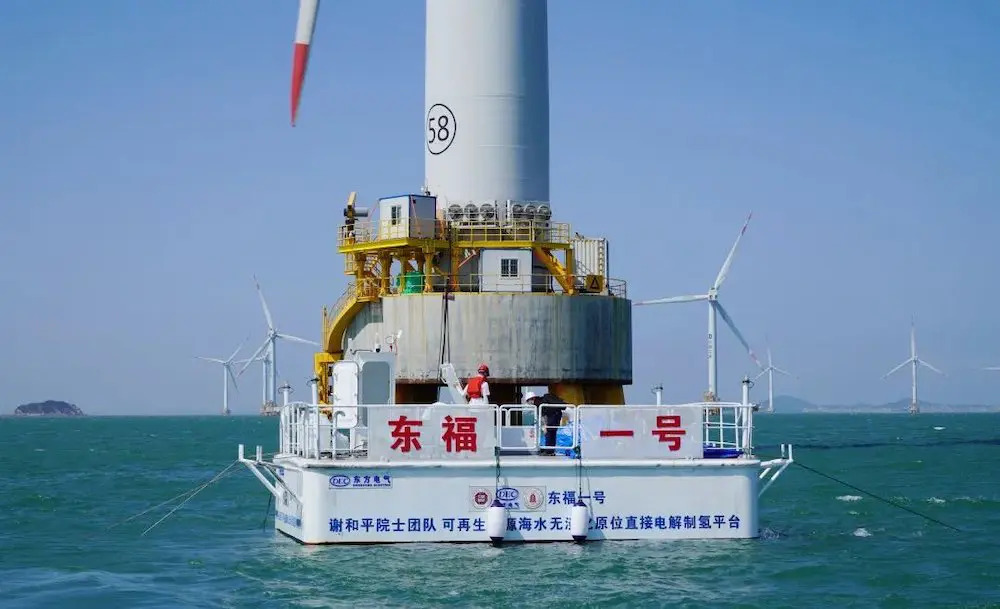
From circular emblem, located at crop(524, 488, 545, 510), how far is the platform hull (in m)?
0.02

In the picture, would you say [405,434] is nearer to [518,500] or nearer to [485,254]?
[518,500]

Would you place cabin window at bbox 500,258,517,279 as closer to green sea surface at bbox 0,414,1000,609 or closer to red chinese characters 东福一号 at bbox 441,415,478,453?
green sea surface at bbox 0,414,1000,609

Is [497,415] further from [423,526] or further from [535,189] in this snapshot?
[535,189]

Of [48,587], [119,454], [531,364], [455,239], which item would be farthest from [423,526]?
[119,454]

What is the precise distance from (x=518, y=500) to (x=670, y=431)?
3342mm

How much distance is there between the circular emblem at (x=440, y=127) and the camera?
42781mm

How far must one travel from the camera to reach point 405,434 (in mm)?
29797

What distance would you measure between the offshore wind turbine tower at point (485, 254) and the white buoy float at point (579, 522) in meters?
10.2

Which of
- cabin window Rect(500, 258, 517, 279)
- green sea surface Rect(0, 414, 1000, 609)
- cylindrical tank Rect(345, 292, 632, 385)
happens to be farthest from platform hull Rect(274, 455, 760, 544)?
cabin window Rect(500, 258, 517, 279)

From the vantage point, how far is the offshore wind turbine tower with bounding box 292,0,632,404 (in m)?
39.5

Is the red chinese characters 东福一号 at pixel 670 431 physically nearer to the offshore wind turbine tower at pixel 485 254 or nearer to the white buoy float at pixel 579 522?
the white buoy float at pixel 579 522

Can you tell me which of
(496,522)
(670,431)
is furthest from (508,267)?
(496,522)

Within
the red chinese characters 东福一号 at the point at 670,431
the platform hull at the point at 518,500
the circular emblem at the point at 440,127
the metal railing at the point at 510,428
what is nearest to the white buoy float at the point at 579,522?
the platform hull at the point at 518,500

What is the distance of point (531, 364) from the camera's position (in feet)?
130
